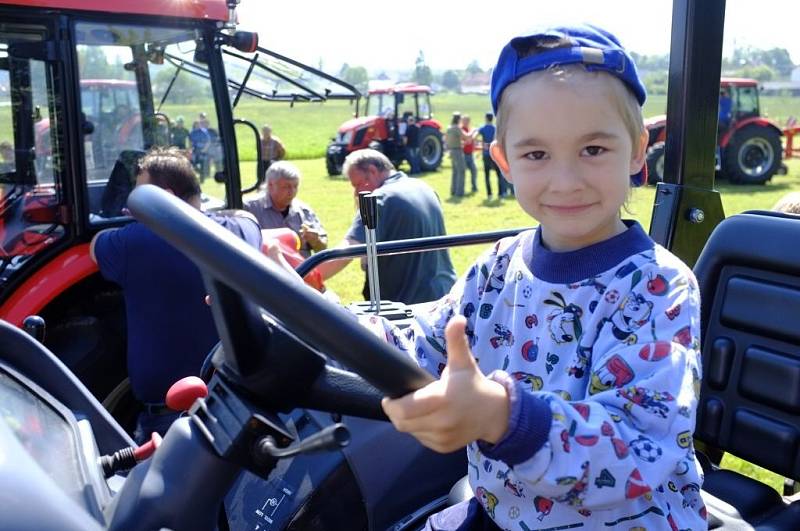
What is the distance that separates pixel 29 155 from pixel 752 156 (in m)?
14.5

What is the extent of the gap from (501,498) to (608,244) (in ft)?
1.45

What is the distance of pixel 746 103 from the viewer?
15.7 m

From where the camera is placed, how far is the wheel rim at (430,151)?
19.8 m

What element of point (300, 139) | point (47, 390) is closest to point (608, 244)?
point (47, 390)

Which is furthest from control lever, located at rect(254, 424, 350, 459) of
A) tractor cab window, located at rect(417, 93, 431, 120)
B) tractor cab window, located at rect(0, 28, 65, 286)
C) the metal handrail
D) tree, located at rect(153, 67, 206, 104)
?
tractor cab window, located at rect(417, 93, 431, 120)

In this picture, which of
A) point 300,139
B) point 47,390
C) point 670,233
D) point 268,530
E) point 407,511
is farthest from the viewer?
point 300,139

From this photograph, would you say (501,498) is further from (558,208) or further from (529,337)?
(558,208)

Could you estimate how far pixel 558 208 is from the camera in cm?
134

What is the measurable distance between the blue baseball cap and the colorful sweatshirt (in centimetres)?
25

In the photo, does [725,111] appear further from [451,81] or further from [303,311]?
[451,81]

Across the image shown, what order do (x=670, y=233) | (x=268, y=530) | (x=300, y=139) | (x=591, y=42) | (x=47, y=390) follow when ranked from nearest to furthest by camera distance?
(x=591, y=42)
(x=47, y=390)
(x=268, y=530)
(x=670, y=233)
(x=300, y=139)

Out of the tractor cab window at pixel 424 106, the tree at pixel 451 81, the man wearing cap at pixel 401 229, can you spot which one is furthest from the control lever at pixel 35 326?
the tree at pixel 451 81

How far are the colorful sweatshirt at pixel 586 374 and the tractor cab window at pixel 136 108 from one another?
8.96 ft

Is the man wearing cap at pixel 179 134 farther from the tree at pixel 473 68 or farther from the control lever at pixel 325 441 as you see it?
the tree at pixel 473 68
